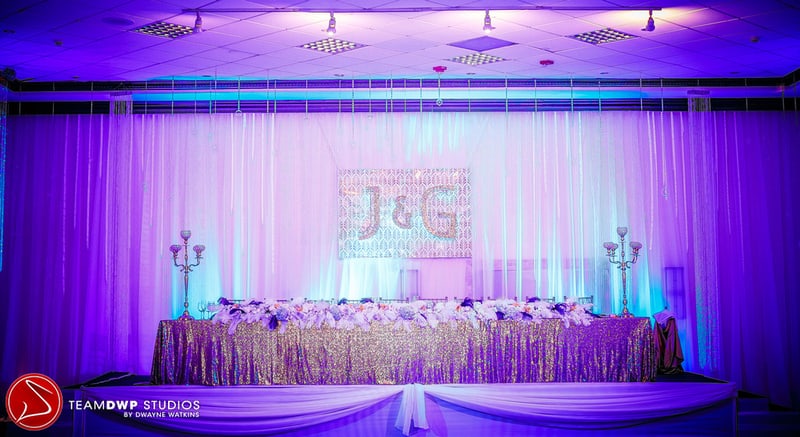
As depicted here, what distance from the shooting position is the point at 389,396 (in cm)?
531

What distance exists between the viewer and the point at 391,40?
228 inches

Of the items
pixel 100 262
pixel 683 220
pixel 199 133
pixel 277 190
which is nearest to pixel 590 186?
pixel 683 220

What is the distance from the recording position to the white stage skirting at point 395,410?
17.4 ft

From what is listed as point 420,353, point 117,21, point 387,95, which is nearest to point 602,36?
point 387,95

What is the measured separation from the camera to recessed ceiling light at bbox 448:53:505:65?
640cm

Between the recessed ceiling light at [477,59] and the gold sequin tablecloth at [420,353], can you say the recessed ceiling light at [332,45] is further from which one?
the gold sequin tablecloth at [420,353]

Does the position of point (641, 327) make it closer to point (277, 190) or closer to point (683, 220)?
point (683, 220)

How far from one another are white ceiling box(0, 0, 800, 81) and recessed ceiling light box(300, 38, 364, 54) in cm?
10

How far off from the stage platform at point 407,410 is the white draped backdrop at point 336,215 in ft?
7.61

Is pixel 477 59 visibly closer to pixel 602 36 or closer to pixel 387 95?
pixel 602 36

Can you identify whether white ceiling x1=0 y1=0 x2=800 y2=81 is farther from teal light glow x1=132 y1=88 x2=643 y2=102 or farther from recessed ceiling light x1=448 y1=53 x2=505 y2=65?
teal light glow x1=132 y1=88 x2=643 y2=102

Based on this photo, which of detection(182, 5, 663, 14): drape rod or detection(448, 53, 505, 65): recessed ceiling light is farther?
detection(448, 53, 505, 65): recessed ceiling light

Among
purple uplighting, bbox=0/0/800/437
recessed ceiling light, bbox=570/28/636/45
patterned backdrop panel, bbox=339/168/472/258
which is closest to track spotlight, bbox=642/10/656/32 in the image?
recessed ceiling light, bbox=570/28/636/45

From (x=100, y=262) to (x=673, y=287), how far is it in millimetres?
7329
